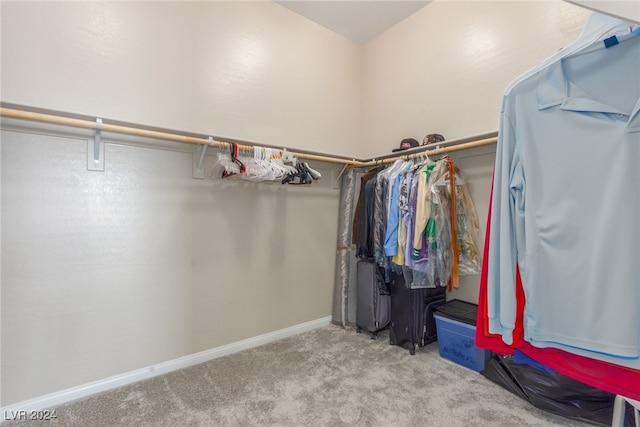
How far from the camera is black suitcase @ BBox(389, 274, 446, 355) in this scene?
89.1 inches

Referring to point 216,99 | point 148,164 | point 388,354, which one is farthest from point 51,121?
point 388,354

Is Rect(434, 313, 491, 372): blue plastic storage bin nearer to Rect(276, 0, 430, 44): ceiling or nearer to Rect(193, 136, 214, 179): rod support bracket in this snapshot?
Rect(193, 136, 214, 179): rod support bracket

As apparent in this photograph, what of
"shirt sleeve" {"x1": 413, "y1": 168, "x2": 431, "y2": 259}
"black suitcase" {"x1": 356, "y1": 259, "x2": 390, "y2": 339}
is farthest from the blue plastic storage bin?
"shirt sleeve" {"x1": 413, "y1": 168, "x2": 431, "y2": 259}

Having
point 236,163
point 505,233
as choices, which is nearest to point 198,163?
point 236,163

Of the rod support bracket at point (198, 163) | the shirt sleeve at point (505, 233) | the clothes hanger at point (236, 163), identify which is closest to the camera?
the shirt sleeve at point (505, 233)

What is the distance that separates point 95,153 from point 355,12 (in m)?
2.44

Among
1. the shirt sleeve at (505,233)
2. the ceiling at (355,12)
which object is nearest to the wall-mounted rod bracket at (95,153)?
the ceiling at (355,12)

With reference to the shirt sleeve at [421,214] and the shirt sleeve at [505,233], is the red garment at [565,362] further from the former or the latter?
the shirt sleeve at [421,214]

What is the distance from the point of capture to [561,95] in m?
0.86

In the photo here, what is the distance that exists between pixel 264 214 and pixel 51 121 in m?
1.41

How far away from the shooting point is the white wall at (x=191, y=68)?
1.63 meters

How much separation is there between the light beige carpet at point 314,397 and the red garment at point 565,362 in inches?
32.8

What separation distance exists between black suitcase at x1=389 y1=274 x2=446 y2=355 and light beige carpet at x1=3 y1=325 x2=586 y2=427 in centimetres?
13

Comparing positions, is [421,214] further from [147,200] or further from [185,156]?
[147,200]
